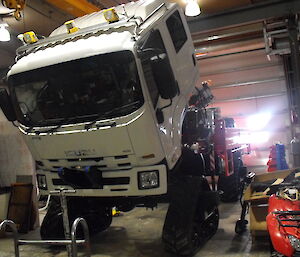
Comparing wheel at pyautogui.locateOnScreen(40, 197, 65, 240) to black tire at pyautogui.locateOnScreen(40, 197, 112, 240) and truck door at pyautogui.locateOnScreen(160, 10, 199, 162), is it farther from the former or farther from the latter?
truck door at pyautogui.locateOnScreen(160, 10, 199, 162)

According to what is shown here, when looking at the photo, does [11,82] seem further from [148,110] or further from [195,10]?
[195,10]

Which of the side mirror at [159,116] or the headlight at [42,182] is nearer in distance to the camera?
the side mirror at [159,116]

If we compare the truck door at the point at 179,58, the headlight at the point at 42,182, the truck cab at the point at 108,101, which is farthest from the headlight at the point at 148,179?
the headlight at the point at 42,182

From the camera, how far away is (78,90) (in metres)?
4.28

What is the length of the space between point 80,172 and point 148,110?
1185 mm

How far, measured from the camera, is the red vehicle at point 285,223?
3.34 metres

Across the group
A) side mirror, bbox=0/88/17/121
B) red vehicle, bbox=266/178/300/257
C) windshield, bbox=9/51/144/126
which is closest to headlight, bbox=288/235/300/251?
red vehicle, bbox=266/178/300/257

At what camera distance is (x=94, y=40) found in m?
4.23

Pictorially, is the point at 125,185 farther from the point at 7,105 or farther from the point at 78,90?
the point at 7,105

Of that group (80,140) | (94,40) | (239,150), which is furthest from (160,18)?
(239,150)

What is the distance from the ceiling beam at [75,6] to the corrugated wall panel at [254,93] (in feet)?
18.0

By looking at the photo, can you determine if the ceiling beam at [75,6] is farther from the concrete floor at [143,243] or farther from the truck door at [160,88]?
the concrete floor at [143,243]

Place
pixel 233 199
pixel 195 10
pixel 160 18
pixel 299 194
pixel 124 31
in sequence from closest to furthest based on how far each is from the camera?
pixel 299 194
pixel 124 31
pixel 160 18
pixel 195 10
pixel 233 199

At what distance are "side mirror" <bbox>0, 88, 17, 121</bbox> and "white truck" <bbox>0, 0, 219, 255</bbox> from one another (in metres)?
0.01
